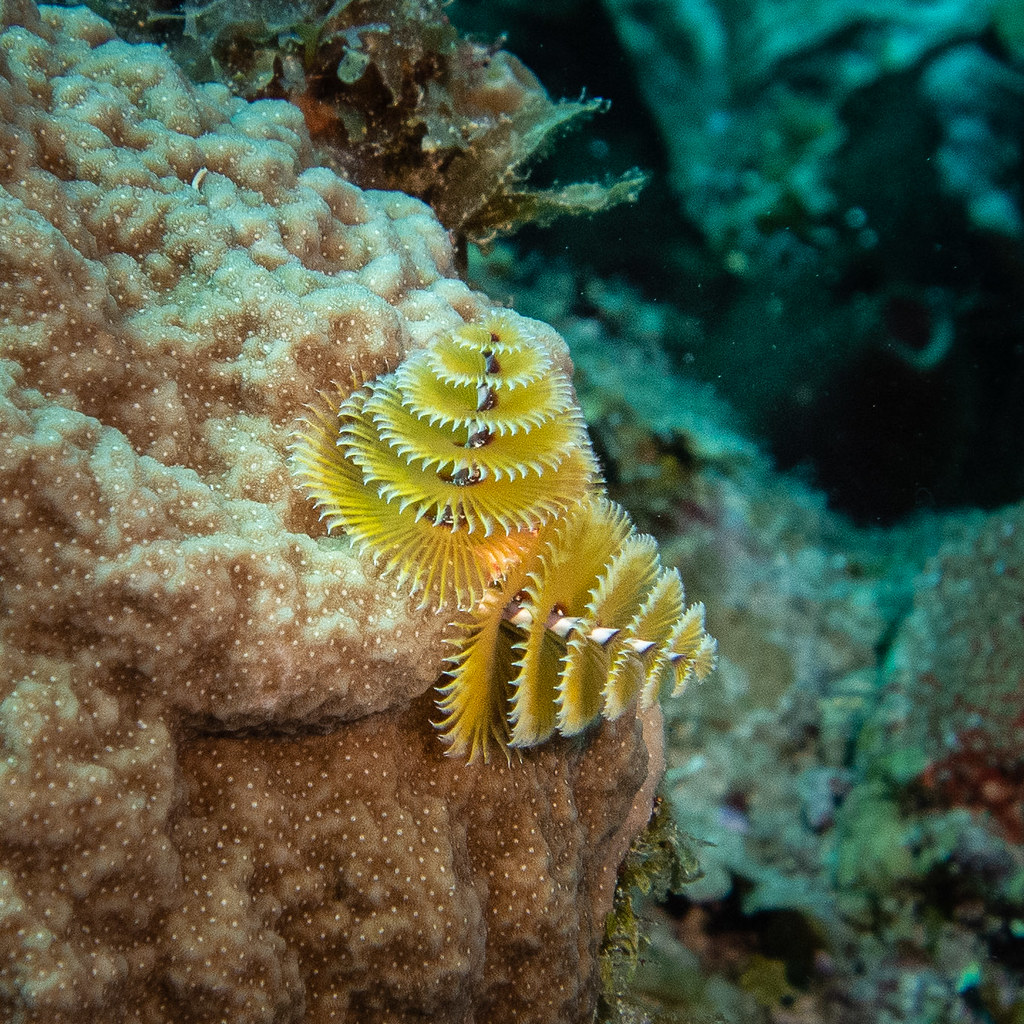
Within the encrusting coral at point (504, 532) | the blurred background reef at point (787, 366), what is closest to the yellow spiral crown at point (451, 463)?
the encrusting coral at point (504, 532)

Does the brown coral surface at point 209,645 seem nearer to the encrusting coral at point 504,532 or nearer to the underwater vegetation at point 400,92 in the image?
the encrusting coral at point 504,532

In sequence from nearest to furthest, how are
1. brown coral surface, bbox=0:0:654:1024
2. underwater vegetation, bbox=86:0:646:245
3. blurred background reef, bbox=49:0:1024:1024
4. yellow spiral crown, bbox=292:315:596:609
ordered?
brown coral surface, bbox=0:0:654:1024
yellow spiral crown, bbox=292:315:596:609
underwater vegetation, bbox=86:0:646:245
blurred background reef, bbox=49:0:1024:1024

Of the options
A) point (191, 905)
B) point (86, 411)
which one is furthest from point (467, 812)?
point (86, 411)

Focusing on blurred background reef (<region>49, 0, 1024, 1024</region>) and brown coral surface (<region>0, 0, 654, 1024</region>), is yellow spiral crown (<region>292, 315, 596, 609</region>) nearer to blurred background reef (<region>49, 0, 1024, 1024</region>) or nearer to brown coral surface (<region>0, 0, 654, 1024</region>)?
brown coral surface (<region>0, 0, 654, 1024</region>)

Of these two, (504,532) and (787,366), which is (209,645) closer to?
(504,532)

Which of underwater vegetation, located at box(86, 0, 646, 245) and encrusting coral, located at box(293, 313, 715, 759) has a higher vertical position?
underwater vegetation, located at box(86, 0, 646, 245)

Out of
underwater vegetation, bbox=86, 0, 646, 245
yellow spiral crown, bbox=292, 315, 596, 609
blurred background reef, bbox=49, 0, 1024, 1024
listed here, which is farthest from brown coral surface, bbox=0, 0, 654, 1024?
blurred background reef, bbox=49, 0, 1024, 1024

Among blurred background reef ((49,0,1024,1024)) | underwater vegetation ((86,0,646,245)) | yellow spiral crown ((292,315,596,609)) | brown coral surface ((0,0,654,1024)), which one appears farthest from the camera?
blurred background reef ((49,0,1024,1024))

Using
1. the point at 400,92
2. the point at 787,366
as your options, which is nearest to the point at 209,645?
the point at 400,92
